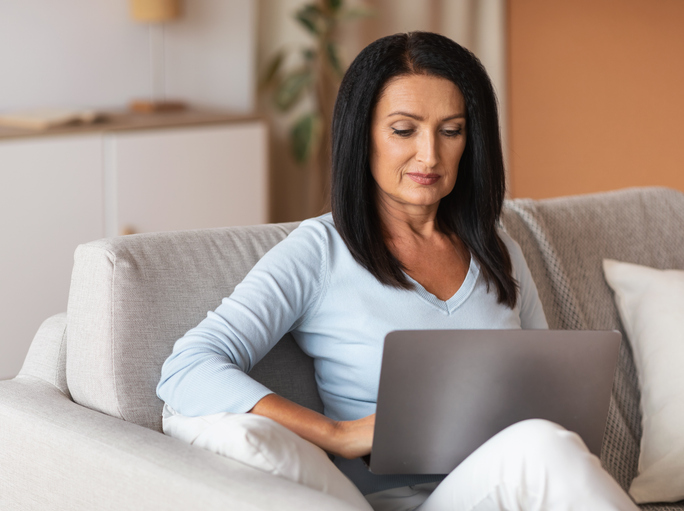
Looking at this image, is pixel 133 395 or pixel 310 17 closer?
pixel 133 395

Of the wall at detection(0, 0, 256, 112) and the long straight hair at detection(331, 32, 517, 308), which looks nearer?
the long straight hair at detection(331, 32, 517, 308)

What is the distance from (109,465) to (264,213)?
2.50 meters

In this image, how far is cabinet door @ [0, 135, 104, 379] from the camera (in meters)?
2.72

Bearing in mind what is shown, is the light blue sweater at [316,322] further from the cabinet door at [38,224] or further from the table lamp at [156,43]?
the table lamp at [156,43]

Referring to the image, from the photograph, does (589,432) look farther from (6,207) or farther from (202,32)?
(202,32)

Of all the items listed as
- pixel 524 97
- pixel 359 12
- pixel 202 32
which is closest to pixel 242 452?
pixel 202 32

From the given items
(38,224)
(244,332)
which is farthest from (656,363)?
(38,224)

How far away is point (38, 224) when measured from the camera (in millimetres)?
2795

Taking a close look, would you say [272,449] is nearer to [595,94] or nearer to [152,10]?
[152,10]

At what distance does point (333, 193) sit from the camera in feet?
4.57

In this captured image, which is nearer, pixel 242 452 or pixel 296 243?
pixel 242 452

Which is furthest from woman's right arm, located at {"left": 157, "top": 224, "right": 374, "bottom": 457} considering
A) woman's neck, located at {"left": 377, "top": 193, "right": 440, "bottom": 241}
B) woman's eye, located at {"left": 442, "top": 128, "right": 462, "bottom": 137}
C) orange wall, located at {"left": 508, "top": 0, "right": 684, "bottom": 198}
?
orange wall, located at {"left": 508, "top": 0, "right": 684, "bottom": 198}

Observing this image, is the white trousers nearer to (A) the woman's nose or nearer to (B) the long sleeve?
(B) the long sleeve

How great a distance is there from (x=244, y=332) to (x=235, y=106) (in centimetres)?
284
